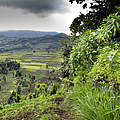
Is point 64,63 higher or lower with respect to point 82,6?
lower

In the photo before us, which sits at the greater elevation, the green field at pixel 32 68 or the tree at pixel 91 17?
the tree at pixel 91 17

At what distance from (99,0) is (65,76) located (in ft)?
11.5

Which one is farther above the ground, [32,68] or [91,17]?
[91,17]

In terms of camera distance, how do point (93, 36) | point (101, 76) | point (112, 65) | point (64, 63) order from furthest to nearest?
point (64, 63) < point (93, 36) < point (101, 76) < point (112, 65)

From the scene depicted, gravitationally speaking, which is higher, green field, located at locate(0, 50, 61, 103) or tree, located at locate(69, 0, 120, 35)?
tree, located at locate(69, 0, 120, 35)

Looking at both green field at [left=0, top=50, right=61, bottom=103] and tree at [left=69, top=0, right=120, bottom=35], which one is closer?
tree at [left=69, top=0, right=120, bottom=35]

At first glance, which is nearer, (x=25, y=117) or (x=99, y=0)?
(x=25, y=117)

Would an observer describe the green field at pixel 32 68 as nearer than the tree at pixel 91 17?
No

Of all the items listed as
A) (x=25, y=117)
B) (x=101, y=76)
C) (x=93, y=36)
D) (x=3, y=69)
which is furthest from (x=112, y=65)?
(x=3, y=69)

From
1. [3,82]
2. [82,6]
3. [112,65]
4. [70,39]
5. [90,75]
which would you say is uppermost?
[82,6]

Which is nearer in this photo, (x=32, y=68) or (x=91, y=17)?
(x=91, y=17)

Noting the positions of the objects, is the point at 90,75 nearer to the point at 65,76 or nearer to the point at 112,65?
the point at 112,65

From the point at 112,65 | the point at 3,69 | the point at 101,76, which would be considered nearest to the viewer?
the point at 112,65

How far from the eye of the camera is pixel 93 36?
167 inches
